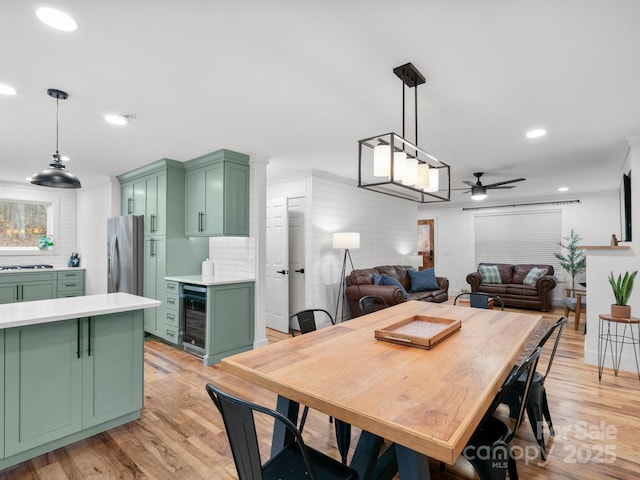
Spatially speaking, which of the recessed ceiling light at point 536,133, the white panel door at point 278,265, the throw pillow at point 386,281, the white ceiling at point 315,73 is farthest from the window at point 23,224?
the recessed ceiling light at point 536,133

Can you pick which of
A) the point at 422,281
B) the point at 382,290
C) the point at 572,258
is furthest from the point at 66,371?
the point at 572,258

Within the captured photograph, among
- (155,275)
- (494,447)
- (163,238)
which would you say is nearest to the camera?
(494,447)

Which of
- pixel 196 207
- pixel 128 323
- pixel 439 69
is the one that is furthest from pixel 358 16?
pixel 196 207

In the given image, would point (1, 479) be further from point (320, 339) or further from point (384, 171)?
point (384, 171)

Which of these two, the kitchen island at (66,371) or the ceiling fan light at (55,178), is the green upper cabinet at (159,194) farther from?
the kitchen island at (66,371)

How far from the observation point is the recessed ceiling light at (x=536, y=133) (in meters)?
3.34

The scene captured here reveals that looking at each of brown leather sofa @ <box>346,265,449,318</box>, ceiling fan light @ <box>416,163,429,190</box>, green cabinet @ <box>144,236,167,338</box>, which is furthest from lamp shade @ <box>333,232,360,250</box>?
ceiling fan light @ <box>416,163,429,190</box>

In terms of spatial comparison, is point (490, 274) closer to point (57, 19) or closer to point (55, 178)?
point (55, 178)

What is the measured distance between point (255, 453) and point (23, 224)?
711cm

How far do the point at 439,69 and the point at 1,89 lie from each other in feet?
9.84

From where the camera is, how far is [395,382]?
4.53 feet

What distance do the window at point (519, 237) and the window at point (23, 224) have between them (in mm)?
9342

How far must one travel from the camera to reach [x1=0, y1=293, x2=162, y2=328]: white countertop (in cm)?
202

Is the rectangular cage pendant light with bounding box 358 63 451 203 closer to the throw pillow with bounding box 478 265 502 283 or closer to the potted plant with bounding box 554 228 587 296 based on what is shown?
the throw pillow with bounding box 478 265 502 283
